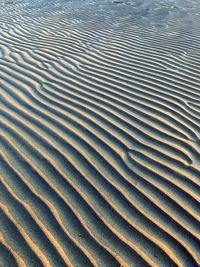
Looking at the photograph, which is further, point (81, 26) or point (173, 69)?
point (81, 26)

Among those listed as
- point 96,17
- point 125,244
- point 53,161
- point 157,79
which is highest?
point 96,17

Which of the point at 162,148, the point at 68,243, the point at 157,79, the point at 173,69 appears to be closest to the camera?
the point at 68,243

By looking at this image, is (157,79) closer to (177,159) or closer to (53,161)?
(177,159)

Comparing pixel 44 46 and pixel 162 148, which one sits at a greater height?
pixel 44 46

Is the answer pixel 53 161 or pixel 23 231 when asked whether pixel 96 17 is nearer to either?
pixel 53 161

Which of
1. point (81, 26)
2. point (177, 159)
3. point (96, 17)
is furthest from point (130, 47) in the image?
point (177, 159)

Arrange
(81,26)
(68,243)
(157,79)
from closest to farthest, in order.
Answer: (68,243), (157,79), (81,26)
